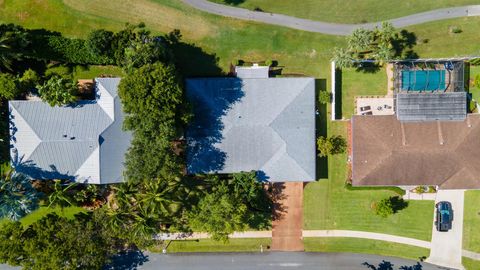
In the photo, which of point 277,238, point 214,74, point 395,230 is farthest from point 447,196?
point 214,74

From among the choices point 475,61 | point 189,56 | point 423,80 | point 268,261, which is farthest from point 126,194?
point 475,61

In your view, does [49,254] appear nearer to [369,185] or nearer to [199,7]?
[199,7]

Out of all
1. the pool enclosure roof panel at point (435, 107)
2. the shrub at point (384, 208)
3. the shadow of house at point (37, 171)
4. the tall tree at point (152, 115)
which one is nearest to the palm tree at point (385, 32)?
the pool enclosure roof panel at point (435, 107)

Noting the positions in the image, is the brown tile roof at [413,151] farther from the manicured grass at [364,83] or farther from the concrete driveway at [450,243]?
the concrete driveway at [450,243]

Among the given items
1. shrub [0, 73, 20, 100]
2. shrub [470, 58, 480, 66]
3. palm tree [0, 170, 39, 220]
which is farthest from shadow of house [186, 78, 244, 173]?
shrub [470, 58, 480, 66]

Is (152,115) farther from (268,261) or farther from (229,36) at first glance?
(268,261)
